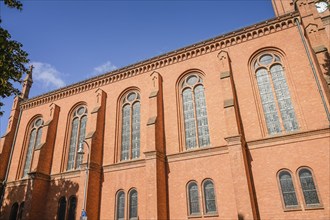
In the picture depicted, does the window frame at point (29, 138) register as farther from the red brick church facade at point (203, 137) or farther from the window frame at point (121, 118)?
the window frame at point (121, 118)

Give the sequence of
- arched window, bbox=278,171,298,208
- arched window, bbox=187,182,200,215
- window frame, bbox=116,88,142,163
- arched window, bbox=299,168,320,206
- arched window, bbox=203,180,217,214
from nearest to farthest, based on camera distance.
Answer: arched window, bbox=299,168,320,206 < arched window, bbox=278,171,298,208 < arched window, bbox=203,180,217,214 < arched window, bbox=187,182,200,215 < window frame, bbox=116,88,142,163

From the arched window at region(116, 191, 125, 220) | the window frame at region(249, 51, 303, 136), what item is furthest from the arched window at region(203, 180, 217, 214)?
the arched window at region(116, 191, 125, 220)

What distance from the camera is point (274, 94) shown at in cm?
1694

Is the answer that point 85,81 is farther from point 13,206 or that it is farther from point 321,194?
point 321,194

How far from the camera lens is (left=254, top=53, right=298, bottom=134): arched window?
16.0 metres

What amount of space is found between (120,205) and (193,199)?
561cm

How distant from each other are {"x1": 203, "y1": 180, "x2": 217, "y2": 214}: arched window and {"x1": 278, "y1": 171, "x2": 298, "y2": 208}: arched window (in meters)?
4.01

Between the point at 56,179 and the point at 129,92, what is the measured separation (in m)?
9.83

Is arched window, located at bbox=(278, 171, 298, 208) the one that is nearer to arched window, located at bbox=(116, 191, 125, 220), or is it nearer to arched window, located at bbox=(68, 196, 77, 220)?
arched window, located at bbox=(116, 191, 125, 220)

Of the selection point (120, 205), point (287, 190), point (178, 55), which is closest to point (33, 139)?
point (120, 205)

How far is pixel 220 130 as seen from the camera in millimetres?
17062

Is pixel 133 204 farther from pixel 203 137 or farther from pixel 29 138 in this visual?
pixel 29 138

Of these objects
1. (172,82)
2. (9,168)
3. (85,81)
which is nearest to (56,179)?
(9,168)

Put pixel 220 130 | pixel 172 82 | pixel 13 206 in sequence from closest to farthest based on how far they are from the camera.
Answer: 1. pixel 220 130
2. pixel 172 82
3. pixel 13 206
